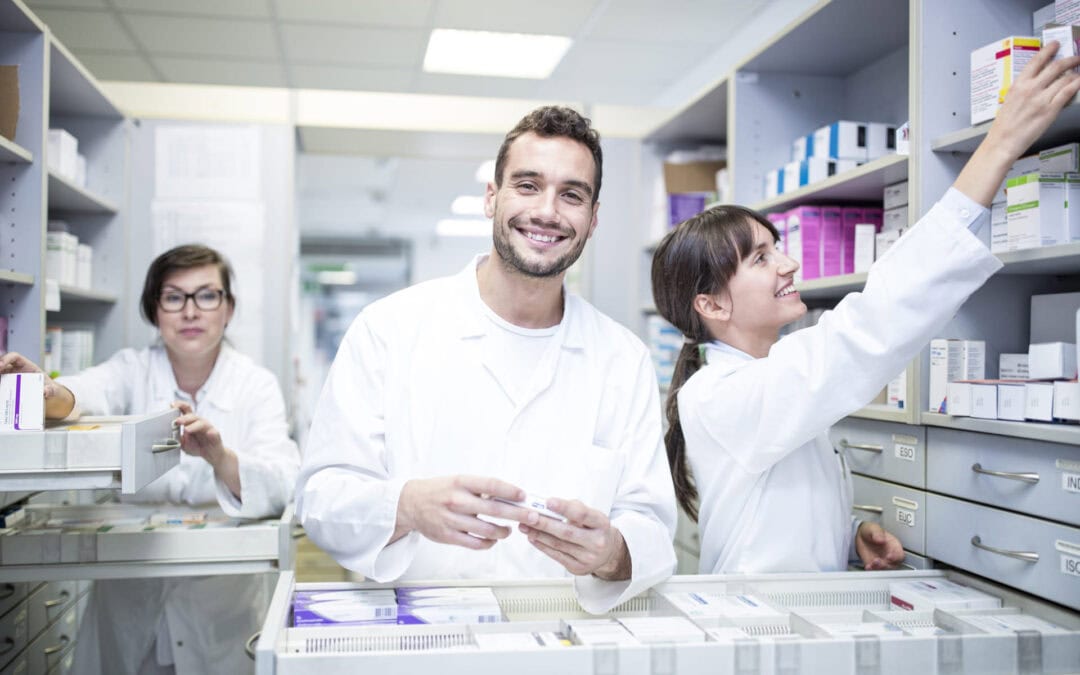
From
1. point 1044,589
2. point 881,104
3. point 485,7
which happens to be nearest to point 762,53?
point 881,104

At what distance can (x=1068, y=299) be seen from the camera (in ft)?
4.92

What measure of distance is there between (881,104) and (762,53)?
1.24 feet

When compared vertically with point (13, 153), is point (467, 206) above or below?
above

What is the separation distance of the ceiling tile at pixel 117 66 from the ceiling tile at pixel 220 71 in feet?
0.32

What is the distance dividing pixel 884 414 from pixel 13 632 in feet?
6.98

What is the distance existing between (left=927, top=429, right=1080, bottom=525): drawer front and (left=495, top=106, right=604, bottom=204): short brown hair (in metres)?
0.83

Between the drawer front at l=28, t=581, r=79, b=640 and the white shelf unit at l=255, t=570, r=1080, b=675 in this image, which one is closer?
the white shelf unit at l=255, t=570, r=1080, b=675

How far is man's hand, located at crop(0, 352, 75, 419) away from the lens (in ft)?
5.01

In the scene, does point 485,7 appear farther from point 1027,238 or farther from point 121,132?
point 1027,238

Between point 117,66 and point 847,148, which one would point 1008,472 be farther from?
point 117,66

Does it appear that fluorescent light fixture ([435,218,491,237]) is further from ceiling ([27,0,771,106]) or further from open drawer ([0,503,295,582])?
open drawer ([0,503,295,582])

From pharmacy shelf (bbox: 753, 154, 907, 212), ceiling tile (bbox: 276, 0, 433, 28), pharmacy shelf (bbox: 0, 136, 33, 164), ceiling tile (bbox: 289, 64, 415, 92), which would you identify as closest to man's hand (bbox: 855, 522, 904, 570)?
pharmacy shelf (bbox: 753, 154, 907, 212)

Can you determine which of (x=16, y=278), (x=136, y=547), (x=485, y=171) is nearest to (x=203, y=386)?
(x=16, y=278)

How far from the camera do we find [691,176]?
11.1ft
